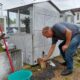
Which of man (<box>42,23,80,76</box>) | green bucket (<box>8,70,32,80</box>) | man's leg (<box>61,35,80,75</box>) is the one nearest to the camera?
green bucket (<box>8,70,32,80</box>)

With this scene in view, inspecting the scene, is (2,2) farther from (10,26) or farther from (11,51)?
(11,51)

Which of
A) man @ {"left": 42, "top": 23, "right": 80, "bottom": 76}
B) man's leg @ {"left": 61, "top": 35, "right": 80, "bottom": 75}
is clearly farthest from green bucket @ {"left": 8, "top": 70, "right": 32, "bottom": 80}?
man's leg @ {"left": 61, "top": 35, "right": 80, "bottom": 75}

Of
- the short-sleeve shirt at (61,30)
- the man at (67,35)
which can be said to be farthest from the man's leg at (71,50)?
the short-sleeve shirt at (61,30)

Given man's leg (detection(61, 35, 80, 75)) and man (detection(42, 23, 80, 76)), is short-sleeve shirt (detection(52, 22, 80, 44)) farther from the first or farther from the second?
man's leg (detection(61, 35, 80, 75))

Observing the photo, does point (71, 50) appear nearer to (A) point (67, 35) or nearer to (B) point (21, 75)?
(A) point (67, 35)

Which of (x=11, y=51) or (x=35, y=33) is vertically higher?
(x=35, y=33)

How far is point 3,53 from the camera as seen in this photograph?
4027 mm

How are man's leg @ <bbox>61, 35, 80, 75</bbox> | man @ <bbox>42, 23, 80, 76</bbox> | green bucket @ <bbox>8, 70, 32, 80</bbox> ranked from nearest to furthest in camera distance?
green bucket @ <bbox>8, 70, 32, 80</bbox> → man @ <bbox>42, 23, 80, 76</bbox> → man's leg @ <bbox>61, 35, 80, 75</bbox>

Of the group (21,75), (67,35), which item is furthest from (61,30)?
(21,75)

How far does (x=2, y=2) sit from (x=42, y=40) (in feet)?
5.75

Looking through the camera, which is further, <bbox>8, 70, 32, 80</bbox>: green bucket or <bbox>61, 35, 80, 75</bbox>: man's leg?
<bbox>61, 35, 80, 75</bbox>: man's leg

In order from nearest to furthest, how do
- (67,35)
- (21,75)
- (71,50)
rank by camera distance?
(21,75) < (67,35) < (71,50)

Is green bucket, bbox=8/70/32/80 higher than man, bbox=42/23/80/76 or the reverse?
the reverse

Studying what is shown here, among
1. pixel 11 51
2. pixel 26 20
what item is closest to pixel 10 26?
pixel 26 20
